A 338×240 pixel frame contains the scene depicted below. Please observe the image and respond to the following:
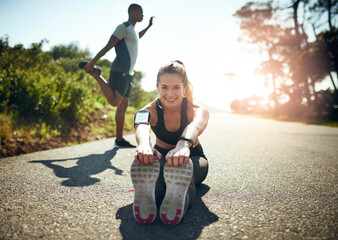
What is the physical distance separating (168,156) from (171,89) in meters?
0.60

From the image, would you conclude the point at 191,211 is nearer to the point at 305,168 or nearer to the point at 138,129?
the point at 138,129

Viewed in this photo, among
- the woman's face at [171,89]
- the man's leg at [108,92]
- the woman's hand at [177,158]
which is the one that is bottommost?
the woman's hand at [177,158]

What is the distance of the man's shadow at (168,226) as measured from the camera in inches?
40.3

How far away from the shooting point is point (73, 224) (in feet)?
3.63

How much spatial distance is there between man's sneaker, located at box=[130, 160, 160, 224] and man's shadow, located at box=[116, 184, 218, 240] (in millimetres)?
54

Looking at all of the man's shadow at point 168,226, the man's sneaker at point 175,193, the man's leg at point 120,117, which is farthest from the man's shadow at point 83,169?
the man's sneaker at point 175,193

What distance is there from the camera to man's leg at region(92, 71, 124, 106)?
9.75 ft

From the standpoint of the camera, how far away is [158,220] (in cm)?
118

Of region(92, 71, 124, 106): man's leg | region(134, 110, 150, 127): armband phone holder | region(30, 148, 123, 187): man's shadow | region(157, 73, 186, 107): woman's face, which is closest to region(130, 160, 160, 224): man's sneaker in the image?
region(134, 110, 150, 127): armband phone holder

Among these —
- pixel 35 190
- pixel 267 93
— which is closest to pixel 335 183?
pixel 35 190

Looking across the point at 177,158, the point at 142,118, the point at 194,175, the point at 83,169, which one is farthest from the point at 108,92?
the point at 177,158

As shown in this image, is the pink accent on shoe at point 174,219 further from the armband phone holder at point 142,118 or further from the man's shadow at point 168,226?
the armband phone holder at point 142,118

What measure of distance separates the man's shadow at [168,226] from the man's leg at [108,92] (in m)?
2.07

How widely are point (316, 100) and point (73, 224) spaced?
17041 millimetres
